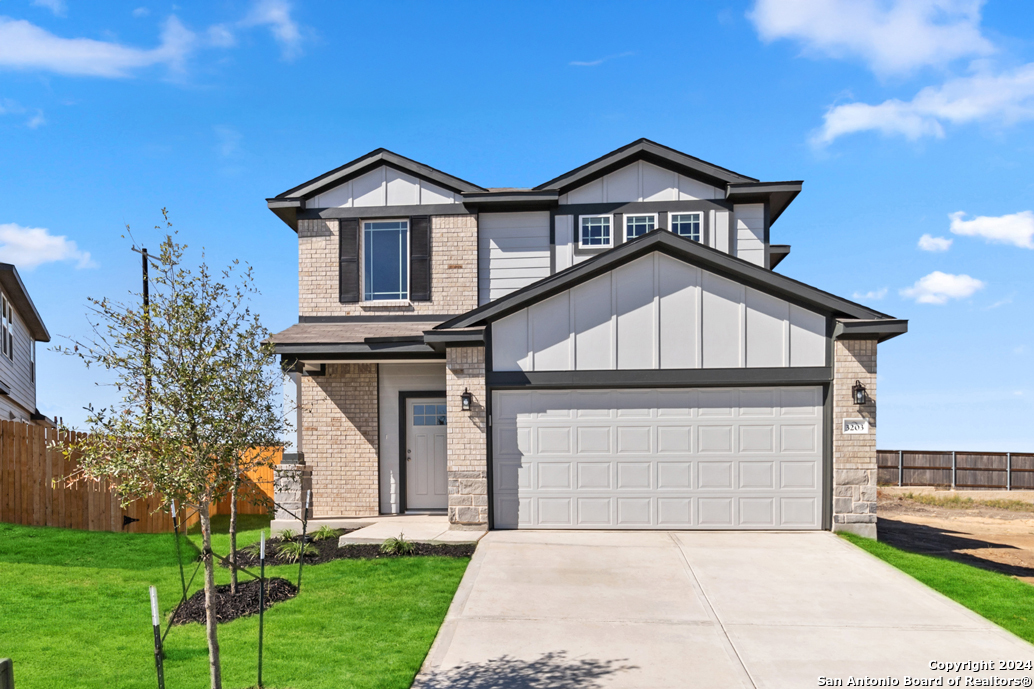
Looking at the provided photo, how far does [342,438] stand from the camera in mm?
14883

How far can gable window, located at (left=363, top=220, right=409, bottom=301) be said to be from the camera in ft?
50.3

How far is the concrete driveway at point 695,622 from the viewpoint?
647cm

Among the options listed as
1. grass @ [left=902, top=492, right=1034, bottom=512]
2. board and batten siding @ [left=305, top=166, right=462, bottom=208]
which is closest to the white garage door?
board and batten siding @ [left=305, top=166, right=462, bottom=208]

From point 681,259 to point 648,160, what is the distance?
376cm

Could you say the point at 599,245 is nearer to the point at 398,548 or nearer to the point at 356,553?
the point at 398,548

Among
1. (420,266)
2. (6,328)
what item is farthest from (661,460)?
(6,328)

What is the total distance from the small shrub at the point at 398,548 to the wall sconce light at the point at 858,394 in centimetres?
763

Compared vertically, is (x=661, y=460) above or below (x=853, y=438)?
below

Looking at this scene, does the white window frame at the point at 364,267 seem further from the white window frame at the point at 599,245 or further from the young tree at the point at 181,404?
the young tree at the point at 181,404

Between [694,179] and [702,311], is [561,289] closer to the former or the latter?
[702,311]

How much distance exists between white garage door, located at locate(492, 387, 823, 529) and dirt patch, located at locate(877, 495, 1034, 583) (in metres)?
2.89

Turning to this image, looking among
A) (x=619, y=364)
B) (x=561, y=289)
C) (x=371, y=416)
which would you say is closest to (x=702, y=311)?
(x=619, y=364)

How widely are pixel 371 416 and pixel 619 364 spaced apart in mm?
5440

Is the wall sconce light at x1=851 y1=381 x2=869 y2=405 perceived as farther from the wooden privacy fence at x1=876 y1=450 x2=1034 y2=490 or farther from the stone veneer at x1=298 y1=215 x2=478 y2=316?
the wooden privacy fence at x1=876 y1=450 x2=1034 y2=490
